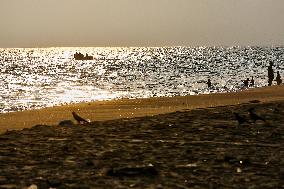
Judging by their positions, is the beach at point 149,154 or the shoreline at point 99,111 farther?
the shoreline at point 99,111

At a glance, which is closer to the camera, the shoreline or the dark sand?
the dark sand

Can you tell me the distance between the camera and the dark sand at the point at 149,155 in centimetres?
649

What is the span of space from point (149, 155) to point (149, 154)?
0.07 meters

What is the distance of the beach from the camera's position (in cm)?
649

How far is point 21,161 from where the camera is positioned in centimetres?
764

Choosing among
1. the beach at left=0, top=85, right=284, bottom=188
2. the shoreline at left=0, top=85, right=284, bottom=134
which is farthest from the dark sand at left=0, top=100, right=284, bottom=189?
the shoreline at left=0, top=85, right=284, bottom=134

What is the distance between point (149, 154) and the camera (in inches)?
317

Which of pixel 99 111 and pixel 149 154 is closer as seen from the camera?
pixel 149 154

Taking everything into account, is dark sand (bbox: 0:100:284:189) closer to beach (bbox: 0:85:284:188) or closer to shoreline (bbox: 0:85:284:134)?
beach (bbox: 0:85:284:188)

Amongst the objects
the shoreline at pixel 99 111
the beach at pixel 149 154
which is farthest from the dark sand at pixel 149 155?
the shoreline at pixel 99 111

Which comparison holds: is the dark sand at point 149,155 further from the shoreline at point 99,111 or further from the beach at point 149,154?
the shoreline at point 99,111

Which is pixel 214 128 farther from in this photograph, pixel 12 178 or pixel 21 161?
pixel 12 178

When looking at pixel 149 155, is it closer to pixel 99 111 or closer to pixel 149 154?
pixel 149 154

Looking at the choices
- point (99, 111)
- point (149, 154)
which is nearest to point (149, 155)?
point (149, 154)
